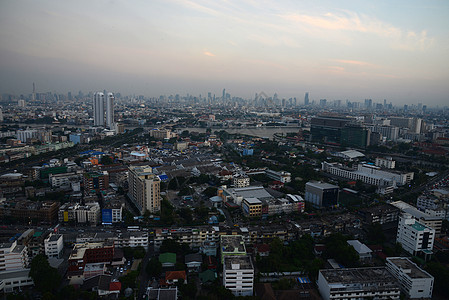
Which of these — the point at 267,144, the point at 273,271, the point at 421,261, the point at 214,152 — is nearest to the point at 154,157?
the point at 214,152

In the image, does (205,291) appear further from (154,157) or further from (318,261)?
(154,157)

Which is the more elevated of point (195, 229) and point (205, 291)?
point (195, 229)

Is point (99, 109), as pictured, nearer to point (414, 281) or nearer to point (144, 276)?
point (144, 276)

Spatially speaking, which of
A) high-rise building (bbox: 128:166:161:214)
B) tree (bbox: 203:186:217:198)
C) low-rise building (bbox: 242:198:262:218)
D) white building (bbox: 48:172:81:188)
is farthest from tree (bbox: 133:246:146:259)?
white building (bbox: 48:172:81:188)

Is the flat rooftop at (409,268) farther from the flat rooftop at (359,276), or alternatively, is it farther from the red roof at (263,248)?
the red roof at (263,248)

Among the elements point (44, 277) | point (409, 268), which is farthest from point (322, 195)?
point (44, 277)
